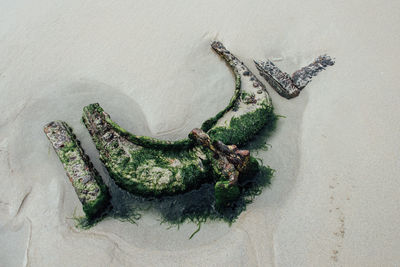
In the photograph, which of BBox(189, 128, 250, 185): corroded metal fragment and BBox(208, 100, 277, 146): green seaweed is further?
BBox(208, 100, 277, 146): green seaweed

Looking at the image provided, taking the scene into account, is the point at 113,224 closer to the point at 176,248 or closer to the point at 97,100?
the point at 176,248

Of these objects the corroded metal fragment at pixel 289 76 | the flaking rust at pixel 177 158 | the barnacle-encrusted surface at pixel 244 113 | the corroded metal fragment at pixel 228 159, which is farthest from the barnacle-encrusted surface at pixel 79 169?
the corroded metal fragment at pixel 289 76

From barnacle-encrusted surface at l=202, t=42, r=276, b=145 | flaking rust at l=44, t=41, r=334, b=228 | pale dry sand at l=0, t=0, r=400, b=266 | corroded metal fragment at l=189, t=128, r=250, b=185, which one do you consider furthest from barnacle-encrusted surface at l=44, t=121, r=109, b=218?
barnacle-encrusted surface at l=202, t=42, r=276, b=145

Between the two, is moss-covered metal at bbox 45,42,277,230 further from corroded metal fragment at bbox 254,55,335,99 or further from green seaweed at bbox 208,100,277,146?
corroded metal fragment at bbox 254,55,335,99

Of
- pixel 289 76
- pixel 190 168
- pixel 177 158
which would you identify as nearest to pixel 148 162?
pixel 177 158

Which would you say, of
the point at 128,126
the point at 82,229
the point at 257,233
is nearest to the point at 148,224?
the point at 82,229

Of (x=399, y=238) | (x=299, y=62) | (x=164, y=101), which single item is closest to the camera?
(x=399, y=238)

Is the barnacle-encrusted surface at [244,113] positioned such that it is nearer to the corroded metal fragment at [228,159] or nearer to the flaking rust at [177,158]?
the flaking rust at [177,158]

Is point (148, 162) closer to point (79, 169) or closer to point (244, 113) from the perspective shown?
point (79, 169)
